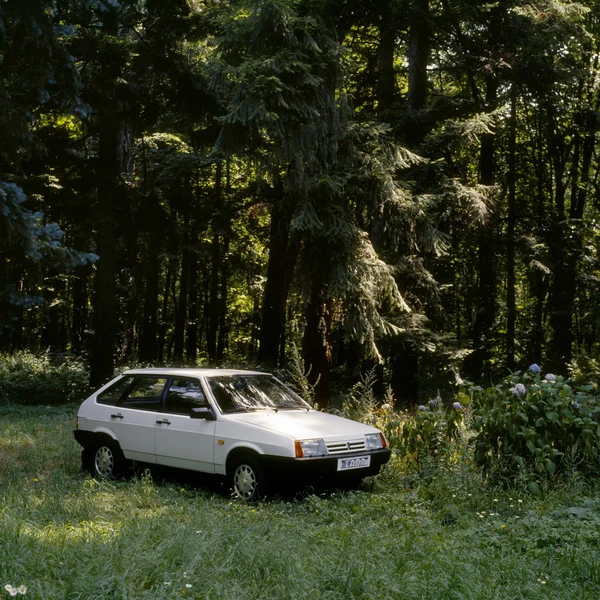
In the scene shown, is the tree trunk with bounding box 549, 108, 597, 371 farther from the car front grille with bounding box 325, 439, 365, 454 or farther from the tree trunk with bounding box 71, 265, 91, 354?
the tree trunk with bounding box 71, 265, 91, 354

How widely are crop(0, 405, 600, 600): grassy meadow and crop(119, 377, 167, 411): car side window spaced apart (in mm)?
1232

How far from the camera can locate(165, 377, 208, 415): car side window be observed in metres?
9.47

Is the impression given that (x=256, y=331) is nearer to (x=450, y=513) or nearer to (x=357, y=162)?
(x=357, y=162)

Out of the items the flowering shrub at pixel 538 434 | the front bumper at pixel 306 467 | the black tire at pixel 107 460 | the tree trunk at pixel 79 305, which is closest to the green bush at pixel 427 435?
the flowering shrub at pixel 538 434

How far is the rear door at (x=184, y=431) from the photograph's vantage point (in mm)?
9008

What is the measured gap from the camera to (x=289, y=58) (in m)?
13.5

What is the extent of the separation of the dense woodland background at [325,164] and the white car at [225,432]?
5.33 m

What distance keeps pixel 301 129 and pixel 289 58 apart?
1385 mm

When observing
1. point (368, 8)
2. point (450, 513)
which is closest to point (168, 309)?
point (368, 8)

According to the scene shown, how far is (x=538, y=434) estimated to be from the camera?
28.7ft

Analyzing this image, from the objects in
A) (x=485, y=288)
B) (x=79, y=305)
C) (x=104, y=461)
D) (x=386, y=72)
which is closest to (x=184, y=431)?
(x=104, y=461)

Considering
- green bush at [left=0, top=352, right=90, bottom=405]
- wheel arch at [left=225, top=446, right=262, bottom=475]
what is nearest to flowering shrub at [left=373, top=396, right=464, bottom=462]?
wheel arch at [left=225, top=446, right=262, bottom=475]

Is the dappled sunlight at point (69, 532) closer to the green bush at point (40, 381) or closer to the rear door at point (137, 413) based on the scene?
the rear door at point (137, 413)

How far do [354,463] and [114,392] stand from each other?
12.9 ft
